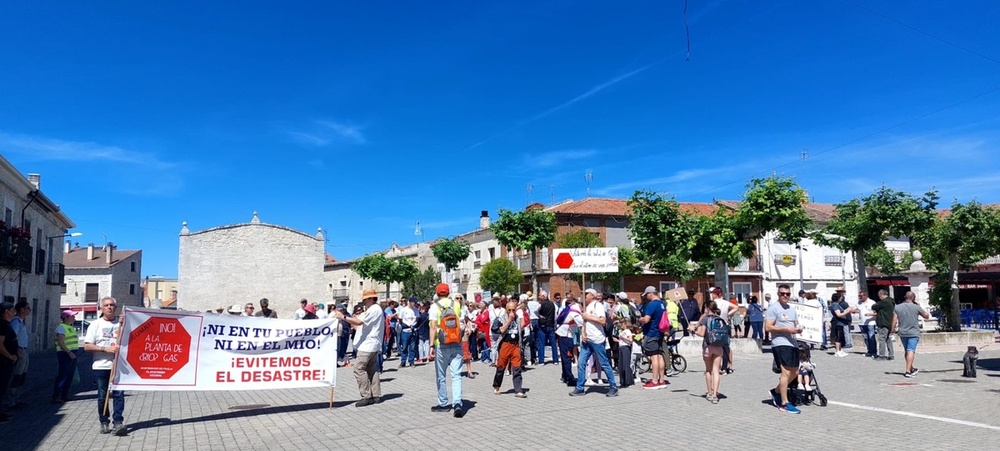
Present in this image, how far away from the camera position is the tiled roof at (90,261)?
2522 inches

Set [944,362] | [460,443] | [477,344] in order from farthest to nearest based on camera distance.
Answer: [477,344]
[944,362]
[460,443]

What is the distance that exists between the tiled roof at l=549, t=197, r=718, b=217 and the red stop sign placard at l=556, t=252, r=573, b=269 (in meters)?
25.2

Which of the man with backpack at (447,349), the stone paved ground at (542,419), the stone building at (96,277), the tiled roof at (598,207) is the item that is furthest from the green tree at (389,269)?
the man with backpack at (447,349)

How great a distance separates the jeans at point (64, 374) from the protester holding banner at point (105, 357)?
3197 millimetres

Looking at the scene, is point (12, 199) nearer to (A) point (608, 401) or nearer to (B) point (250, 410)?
(B) point (250, 410)

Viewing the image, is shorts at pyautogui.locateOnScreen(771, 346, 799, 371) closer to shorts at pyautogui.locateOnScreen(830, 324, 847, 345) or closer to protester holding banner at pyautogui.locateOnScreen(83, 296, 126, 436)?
protester holding banner at pyautogui.locateOnScreen(83, 296, 126, 436)

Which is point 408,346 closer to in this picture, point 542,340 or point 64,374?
point 542,340

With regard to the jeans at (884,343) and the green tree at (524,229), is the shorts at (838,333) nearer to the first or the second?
the jeans at (884,343)

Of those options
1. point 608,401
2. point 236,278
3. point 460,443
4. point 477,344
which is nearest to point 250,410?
point 460,443

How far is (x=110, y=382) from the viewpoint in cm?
848

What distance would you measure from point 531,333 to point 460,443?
9.11 metres

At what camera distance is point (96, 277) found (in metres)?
63.5

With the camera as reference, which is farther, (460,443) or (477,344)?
(477,344)

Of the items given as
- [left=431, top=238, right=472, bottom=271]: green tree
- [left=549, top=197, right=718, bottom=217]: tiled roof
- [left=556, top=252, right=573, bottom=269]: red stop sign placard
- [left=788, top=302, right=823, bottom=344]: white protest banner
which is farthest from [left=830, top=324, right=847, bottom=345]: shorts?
[left=431, top=238, right=472, bottom=271]: green tree
